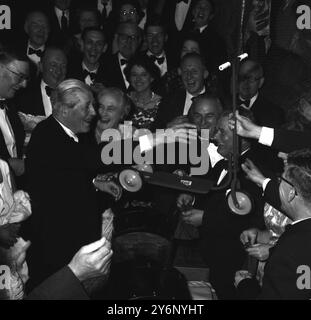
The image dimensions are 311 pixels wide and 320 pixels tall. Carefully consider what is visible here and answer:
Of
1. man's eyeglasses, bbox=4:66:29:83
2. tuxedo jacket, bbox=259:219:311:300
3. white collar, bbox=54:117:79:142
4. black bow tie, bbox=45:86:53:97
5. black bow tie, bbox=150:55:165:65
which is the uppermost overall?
black bow tie, bbox=150:55:165:65

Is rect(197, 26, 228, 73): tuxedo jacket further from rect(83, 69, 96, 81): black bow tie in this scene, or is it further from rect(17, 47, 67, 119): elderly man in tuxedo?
rect(17, 47, 67, 119): elderly man in tuxedo

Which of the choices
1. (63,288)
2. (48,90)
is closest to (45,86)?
(48,90)

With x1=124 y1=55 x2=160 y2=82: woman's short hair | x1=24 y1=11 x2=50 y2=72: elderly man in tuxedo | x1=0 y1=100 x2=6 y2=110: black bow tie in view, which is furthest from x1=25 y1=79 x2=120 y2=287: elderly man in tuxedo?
x1=24 y1=11 x2=50 y2=72: elderly man in tuxedo

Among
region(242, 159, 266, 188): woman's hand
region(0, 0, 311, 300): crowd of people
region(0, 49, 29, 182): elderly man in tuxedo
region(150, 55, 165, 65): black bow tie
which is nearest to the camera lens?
region(0, 0, 311, 300): crowd of people

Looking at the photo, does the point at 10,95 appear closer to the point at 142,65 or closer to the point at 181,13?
the point at 142,65

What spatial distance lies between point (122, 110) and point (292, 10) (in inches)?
122

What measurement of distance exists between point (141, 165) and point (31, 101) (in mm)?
2163

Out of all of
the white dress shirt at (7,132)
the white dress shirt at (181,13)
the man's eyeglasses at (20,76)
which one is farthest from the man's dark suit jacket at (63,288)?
the white dress shirt at (181,13)

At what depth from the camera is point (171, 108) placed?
522 cm

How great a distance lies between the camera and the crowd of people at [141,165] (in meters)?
2.44

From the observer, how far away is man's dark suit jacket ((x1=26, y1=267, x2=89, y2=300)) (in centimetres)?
181

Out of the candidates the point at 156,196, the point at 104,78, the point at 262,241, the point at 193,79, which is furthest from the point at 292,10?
the point at 262,241

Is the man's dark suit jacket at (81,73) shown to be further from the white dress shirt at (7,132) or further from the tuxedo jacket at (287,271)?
the tuxedo jacket at (287,271)

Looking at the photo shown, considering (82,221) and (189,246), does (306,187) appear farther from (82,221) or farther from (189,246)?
(189,246)
